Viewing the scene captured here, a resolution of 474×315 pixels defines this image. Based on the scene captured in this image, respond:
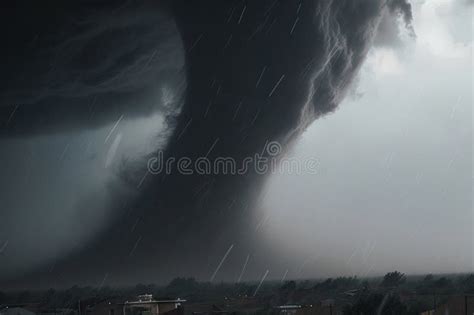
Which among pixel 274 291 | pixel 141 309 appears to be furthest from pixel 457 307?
pixel 274 291

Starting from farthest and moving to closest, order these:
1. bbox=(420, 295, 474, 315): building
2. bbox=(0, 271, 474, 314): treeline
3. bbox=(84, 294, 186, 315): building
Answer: bbox=(0, 271, 474, 314): treeline, bbox=(84, 294, 186, 315): building, bbox=(420, 295, 474, 315): building

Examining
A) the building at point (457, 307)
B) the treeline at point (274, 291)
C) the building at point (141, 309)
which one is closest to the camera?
the building at point (457, 307)

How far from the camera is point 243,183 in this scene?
66.7 ft

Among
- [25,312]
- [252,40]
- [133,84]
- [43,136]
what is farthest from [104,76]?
[25,312]

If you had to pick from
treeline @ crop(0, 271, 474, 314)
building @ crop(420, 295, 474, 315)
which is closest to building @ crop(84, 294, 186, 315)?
treeline @ crop(0, 271, 474, 314)

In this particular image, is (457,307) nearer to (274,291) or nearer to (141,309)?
(141,309)

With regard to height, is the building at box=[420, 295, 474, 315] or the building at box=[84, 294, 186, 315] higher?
the building at box=[420, 295, 474, 315]

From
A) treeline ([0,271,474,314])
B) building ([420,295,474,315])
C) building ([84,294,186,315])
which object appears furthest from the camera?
treeline ([0,271,474,314])

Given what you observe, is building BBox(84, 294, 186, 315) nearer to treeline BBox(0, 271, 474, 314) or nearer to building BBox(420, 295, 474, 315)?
treeline BBox(0, 271, 474, 314)

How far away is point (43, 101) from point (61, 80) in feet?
2.58

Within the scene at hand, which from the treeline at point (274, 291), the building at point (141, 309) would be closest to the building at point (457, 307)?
the treeline at point (274, 291)

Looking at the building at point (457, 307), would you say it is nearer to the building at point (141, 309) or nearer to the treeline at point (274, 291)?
the treeline at point (274, 291)

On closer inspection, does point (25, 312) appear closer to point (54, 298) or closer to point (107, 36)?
point (54, 298)

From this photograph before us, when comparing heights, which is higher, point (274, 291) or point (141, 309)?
point (274, 291)
